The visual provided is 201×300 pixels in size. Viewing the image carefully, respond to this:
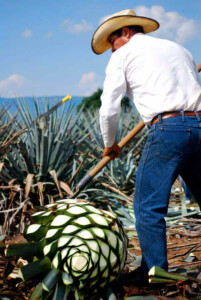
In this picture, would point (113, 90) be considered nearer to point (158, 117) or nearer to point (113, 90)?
point (113, 90)

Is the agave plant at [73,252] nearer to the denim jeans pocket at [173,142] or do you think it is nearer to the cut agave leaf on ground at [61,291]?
the cut agave leaf on ground at [61,291]

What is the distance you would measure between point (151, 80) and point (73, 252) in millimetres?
1119

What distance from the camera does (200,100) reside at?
228cm

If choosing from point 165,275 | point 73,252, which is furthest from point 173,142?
point 73,252

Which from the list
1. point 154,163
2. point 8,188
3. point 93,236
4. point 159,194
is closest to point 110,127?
point 154,163

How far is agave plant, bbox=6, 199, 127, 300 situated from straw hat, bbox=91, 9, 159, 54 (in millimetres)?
1322

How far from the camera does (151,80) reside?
2242 mm

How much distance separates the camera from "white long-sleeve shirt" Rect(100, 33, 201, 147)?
221 centimetres

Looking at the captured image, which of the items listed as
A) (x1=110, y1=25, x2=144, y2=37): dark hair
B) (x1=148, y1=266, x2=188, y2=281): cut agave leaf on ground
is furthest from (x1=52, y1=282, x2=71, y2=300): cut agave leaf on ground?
(x1=110, y1=25, x2=144, y2=37): dark hair

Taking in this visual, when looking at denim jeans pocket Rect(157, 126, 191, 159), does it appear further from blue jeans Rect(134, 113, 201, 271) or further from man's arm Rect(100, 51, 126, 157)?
man's arm Rect(100, 51, 126, 157)

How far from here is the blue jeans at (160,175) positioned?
213cm

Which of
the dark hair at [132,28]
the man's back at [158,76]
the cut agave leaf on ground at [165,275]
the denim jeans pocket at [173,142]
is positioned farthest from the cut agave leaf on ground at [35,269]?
the dark hair at [132,28]

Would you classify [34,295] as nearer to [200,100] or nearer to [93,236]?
[93,236]

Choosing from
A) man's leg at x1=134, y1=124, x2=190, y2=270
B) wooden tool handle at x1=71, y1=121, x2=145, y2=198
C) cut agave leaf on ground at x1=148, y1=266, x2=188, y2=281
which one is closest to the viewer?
cut agave leaf on ground at x1=148, y1=266, x2=188, y2=281
